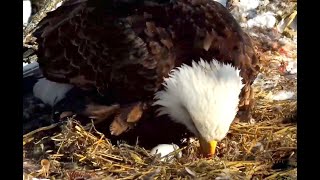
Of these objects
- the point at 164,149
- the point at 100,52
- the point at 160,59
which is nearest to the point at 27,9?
the point at 100,52

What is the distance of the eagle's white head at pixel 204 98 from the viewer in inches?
150

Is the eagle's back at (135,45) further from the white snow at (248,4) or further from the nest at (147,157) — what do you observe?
the white snow at (248,4)

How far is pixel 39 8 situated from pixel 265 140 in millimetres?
2659

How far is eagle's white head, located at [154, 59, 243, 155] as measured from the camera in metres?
3.82

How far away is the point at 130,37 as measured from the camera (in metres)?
4.23

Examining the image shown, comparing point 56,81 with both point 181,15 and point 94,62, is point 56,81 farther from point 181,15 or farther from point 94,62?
point 181,15

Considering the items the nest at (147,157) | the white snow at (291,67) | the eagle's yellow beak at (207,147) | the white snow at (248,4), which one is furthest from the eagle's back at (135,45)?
the white snow at (248,4)

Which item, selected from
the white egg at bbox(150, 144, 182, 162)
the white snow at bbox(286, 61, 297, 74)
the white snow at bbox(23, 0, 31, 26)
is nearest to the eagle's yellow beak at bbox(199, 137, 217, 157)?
the white egg at bbox(150, 144, 182, 162)

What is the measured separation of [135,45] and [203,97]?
1.91 ft

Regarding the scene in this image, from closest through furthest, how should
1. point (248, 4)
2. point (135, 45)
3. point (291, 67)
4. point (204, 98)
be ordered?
point (204, 98) → point (135, 45) → point (291, 67) → point (248, 4)

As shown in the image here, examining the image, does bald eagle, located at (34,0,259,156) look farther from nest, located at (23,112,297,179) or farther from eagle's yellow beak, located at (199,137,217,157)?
nest, located at (23,112,297,179)

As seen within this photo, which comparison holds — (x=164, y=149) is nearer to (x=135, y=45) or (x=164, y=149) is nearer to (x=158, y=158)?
(x=158, y=158)

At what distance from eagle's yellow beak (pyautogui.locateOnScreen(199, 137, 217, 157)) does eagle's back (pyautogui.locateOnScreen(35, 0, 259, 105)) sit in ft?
1.46

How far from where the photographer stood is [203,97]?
3.85 meters
